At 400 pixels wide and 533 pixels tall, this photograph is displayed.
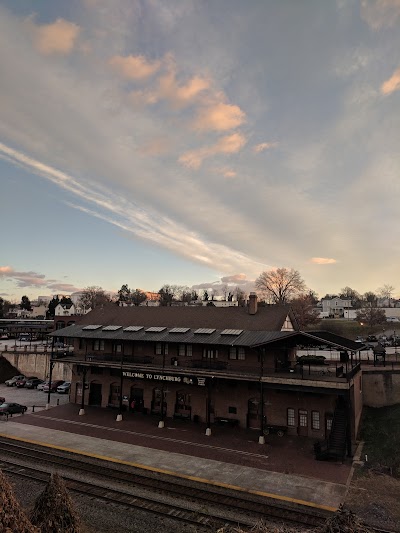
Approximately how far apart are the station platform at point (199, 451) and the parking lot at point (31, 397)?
4.35 metres

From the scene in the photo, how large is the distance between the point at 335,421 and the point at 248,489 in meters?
10.2

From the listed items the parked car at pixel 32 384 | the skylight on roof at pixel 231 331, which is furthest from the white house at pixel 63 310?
the skylight on roof at pixel 231 331

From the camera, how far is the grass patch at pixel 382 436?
77.3ft

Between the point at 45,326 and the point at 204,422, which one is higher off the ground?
the point at 45,326

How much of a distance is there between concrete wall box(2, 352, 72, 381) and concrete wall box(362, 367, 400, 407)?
→ 4139 centimetres

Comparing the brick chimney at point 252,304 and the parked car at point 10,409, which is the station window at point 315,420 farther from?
the parked car at point 10,409

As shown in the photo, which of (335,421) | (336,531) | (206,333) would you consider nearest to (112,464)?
(206,333)

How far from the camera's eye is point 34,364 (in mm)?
59031

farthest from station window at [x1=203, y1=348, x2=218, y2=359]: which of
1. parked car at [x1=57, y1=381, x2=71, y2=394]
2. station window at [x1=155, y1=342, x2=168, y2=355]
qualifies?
parked car at [x1=57, y1=381, x2=71, y2=394]

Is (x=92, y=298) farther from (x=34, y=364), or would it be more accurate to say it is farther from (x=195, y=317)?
(x=195, y=317)

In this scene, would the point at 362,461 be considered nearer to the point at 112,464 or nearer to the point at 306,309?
the point at 112,464

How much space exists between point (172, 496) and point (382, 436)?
16816mm

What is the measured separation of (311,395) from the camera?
95.1ft

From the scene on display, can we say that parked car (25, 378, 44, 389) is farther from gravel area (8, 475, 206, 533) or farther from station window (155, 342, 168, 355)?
gravel area (8, 475, 206, 533)
